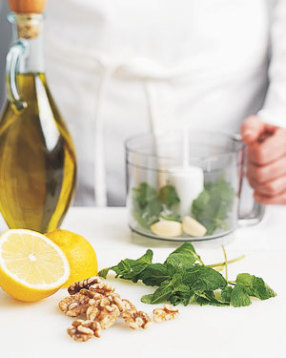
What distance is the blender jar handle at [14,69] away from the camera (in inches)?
36.0

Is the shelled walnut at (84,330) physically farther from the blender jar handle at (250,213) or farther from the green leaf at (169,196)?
the blender jar handle at (250,213)

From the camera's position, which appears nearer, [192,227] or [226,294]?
[226,294]

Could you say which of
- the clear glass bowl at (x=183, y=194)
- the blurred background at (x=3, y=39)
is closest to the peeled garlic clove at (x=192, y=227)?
the clear glass bowl at (x=183, y=194)

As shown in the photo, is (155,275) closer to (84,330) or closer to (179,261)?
(179,261)

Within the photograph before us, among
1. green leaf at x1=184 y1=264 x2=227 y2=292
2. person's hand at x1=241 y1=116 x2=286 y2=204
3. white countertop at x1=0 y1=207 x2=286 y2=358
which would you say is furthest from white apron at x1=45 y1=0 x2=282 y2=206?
green leaf at x1=184 y1=264 x2=227 y2=292

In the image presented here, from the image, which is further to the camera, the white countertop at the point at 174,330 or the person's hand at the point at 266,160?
the person's hand at the point at 266,160

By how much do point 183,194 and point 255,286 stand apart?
24 cm

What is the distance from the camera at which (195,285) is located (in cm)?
76

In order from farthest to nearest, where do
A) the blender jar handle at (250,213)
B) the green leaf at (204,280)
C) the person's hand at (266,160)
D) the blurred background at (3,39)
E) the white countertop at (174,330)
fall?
the blurred background at (3,39) → the person's hand at (266,160) → the blender jar handle at (250,213) → the green leaf at (204,280) → the white countertop at (174,330)

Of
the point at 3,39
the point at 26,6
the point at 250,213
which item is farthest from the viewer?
the point at 3,39

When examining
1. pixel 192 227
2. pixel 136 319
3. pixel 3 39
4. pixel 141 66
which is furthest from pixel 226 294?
pixel 3 39

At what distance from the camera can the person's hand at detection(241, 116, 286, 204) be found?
1.21 metres

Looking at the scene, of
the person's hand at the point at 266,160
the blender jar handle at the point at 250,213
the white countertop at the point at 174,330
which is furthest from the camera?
the person's hand at the point at 266,160

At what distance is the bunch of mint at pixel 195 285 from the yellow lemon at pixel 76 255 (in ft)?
0.21
